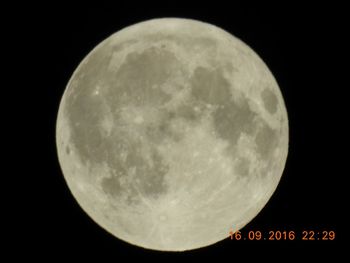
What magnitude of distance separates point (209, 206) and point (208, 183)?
11.1 inches

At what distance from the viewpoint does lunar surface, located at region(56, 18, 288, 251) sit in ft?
15.7

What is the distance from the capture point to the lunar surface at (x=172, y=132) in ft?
15.7

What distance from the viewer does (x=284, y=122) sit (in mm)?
5559

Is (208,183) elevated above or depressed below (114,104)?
below

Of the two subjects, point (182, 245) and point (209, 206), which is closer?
point (209, 206)

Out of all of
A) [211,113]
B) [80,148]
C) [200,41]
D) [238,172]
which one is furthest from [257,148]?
[80,148]

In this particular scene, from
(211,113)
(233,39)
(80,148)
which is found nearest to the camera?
(211,113)

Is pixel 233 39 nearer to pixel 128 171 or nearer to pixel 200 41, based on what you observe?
pixel 200 41

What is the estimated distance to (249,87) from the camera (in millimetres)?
5125

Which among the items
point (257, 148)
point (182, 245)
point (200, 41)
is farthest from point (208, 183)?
point (200, 41)

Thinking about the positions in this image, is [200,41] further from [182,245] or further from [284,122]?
[182,245]

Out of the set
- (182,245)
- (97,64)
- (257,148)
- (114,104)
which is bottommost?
(182,245)

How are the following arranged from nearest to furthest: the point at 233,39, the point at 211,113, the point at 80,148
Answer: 1. the point at 211,113
2. the point at 80,148
3. the point at 233,39

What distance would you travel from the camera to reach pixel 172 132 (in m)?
4.74
